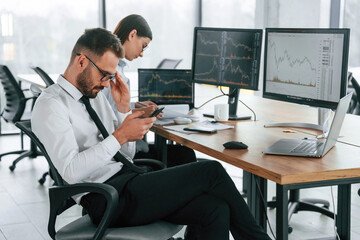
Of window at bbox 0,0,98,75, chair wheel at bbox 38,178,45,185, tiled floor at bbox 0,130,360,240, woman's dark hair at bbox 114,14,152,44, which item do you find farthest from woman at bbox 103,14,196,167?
window at bbox 0,0,98,75

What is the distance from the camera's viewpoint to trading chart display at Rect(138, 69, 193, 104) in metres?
3.43

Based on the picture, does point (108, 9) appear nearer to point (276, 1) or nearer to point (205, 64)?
point (276, 1)

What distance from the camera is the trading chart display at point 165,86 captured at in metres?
3.43

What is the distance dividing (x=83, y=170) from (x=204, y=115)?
1.38m

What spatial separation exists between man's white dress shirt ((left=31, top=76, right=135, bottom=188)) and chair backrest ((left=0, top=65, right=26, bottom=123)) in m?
2.68

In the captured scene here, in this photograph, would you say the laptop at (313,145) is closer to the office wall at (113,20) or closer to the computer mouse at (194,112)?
the computer mouse at (194,112)

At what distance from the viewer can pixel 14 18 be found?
248 inches

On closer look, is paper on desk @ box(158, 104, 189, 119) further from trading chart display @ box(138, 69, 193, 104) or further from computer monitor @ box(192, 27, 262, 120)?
computer monitor @ box(192, 27, 262, 120)

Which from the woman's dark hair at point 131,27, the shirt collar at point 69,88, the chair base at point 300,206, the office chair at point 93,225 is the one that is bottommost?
the chair base at point 300,206

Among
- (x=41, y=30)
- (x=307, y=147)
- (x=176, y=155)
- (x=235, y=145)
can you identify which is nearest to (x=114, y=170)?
(x=235, y=145)

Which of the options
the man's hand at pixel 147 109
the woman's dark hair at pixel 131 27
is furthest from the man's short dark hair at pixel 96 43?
the woman's dark hair at pixel 131 27

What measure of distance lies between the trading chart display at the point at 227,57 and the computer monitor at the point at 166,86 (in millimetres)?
106

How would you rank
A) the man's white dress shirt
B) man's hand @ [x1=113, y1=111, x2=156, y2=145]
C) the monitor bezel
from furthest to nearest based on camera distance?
Result: the monitor bezel < man's hand @ [x1=113, y1=111, x2=156, y2=145] < the man's white dress shirt

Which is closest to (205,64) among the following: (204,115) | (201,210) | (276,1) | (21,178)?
(204,115)
